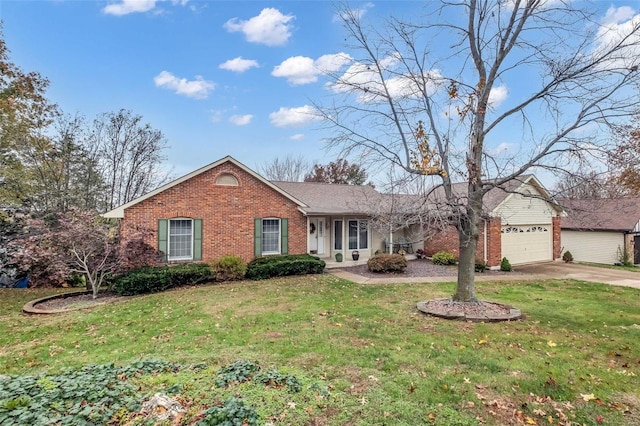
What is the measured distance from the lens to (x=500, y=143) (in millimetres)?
8531

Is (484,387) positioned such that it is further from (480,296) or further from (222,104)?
(222,104)

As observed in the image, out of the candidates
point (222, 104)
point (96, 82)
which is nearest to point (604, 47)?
point (222, 104)

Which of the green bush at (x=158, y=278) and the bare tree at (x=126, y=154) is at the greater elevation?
the bare tree at (x=126, y=154)

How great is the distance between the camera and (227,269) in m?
13.4

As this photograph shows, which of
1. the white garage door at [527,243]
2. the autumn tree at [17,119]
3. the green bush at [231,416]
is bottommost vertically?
the green bush at [231,416]

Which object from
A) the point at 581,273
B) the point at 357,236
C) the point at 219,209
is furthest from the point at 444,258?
the point at 219,209

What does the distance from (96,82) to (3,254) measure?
8325 mm

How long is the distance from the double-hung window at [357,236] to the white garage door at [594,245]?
14.9 metres

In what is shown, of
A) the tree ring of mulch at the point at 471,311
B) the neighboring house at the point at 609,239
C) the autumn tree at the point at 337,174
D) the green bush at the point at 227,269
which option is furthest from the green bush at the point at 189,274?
the autumn tree at the point at 337,174

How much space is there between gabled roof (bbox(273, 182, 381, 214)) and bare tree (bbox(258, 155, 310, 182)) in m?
18.4

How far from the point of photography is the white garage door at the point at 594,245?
2220 cm

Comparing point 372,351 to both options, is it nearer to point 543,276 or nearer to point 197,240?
point 197,240

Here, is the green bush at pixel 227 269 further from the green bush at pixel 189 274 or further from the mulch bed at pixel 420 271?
the mulch bed at pixel 420 271

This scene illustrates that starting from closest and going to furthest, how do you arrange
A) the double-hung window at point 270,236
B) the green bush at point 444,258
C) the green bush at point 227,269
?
1. the green bush at point 227,269
2. the double-hung window at point 270,236
3. the green bush at point 444,258
